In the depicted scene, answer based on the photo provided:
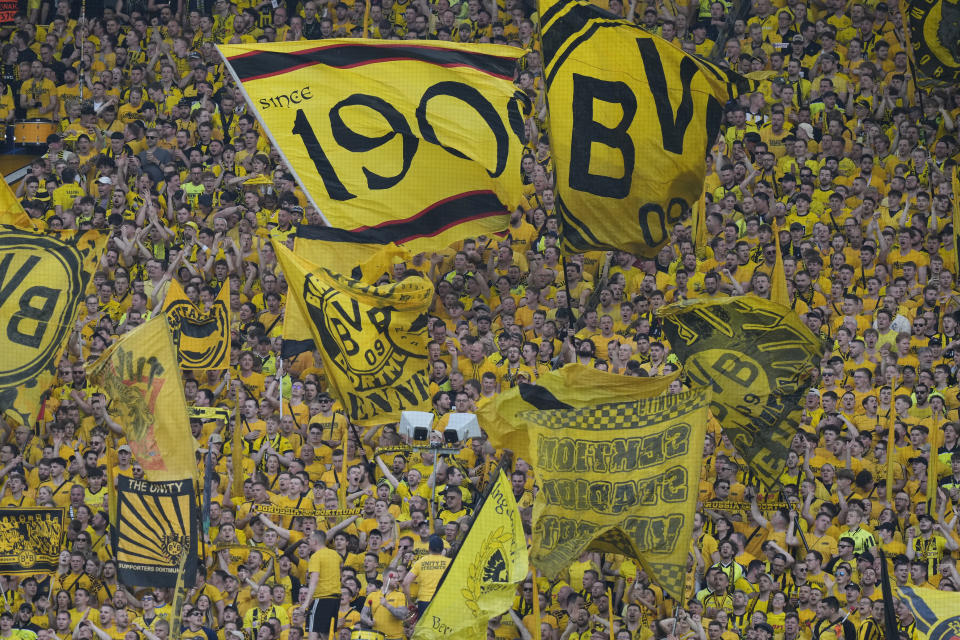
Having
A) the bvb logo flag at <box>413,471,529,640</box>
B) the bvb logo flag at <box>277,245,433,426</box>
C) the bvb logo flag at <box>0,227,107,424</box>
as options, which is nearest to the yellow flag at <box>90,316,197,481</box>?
the bvb logo flag at <box>0,227,107,424</box>

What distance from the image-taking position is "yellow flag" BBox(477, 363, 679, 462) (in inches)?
500

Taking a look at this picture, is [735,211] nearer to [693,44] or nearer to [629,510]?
[693,44]

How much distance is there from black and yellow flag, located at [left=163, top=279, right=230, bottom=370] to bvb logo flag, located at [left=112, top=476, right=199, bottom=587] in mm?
2036

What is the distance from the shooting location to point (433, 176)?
13555 mm

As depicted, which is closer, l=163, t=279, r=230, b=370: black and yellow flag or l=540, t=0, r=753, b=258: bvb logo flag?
l=540, t=0, r=753, b=258: bvb logo flag

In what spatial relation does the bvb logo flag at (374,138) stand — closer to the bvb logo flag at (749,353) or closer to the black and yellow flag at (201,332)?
the bvb logo flag at (749,353)

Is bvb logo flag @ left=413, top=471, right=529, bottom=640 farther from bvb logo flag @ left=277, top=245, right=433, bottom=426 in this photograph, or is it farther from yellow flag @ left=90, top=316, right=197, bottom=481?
yellow flag @ left=90, top=316, right=197, bottom=481

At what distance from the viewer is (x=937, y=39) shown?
47.6ft

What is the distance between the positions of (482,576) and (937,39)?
571cm

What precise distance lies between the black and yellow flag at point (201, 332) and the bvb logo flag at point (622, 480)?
432cm

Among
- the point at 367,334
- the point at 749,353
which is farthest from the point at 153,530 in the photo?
the point at 749,353

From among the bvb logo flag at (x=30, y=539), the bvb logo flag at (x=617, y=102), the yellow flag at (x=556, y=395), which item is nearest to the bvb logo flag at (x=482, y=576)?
the yellow flag at (x=556, y=395)

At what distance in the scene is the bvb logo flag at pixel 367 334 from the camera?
44.8 feet

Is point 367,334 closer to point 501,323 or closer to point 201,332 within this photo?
point 201,332
